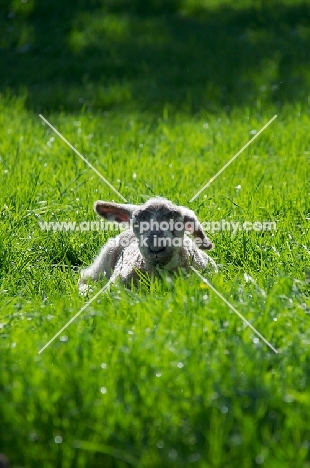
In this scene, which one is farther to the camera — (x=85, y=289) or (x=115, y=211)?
(x=115, y=211)

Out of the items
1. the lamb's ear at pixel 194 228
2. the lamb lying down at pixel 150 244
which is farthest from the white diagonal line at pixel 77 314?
the lamb's ear at pixel 194 228

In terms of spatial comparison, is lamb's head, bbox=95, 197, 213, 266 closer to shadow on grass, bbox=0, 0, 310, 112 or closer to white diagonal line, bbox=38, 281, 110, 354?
white diagonal line, bbox=38, 281, 110, 354

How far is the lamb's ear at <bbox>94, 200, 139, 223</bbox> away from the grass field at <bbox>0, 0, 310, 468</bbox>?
0.47 metres

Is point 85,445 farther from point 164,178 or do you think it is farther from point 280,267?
point 164,178

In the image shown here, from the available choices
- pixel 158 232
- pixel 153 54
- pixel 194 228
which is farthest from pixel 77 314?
pixel 153 54

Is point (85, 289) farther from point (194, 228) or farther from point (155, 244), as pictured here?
point (194, 228)

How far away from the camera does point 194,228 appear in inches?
202

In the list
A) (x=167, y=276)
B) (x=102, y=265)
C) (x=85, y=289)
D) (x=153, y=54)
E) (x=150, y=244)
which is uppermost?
(x=150, y=244)

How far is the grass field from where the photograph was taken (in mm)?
3176

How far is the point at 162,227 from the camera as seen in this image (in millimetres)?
4918

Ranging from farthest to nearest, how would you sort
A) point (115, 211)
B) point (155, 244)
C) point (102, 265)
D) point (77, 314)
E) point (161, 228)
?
point (102, 265) < point (115, 211) < point (161, 228) < point (155, 244) < point (77, 314)

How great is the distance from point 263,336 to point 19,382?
3.93 feet

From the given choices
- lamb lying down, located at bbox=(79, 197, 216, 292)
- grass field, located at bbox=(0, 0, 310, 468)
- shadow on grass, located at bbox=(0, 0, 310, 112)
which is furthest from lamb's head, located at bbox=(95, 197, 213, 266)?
shadow on grass, located at bbox=(0, 0, 310, 112)

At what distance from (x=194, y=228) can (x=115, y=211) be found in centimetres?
59
